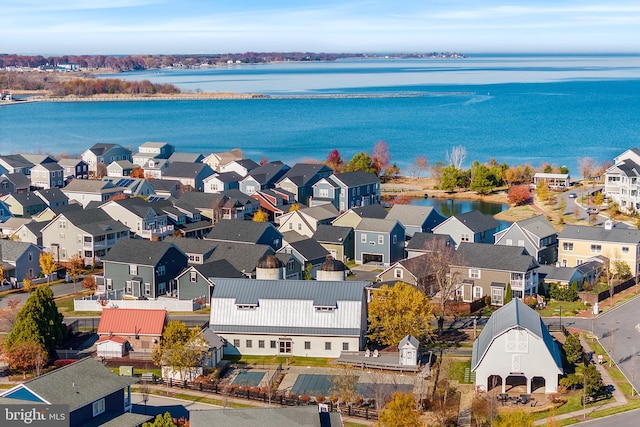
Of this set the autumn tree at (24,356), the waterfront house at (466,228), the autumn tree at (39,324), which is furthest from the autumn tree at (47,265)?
the waterfront house at (466,228)

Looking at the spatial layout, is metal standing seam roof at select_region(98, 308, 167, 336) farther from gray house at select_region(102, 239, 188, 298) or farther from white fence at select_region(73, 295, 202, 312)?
gray house at select_region(102, 239, 188, 298)

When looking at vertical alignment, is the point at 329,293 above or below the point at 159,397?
above

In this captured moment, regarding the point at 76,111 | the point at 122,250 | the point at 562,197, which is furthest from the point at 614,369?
the point at 76,111

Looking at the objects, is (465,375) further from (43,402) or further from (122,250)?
(122,250)

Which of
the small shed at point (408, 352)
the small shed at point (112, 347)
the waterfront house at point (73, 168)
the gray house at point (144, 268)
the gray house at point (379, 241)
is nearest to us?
the small shed at point (408, 352)

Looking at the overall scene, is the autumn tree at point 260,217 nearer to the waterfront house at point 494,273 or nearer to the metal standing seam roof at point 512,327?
the waterfront house at point 494,273

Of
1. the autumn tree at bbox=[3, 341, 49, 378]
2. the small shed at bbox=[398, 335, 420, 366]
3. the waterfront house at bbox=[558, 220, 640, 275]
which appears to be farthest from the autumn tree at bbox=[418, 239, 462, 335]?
the autumn tree at bbox=[3, 341, 49, 378]

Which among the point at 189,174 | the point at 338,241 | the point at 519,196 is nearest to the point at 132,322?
the point at 338,241
